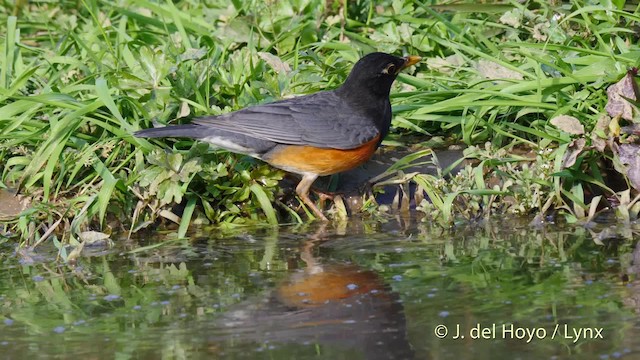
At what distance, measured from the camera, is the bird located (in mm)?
6688

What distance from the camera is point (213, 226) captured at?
22.0ft

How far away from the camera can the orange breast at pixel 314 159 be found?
6828 mm

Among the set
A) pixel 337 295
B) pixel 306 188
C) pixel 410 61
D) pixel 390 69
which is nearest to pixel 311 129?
pixel 306 188

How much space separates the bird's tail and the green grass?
0.39 ft

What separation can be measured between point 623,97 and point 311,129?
190 cm

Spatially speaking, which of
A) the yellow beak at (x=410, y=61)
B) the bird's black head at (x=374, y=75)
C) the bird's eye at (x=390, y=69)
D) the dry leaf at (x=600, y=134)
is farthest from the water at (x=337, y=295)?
the yellow beak at (x=410, y=61)

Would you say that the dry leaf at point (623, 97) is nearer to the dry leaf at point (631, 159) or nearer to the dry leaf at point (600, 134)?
the dry leaf at point (600, 134)

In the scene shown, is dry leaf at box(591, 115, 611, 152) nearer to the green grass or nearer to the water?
the green grass

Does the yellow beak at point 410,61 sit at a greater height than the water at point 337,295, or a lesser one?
greater

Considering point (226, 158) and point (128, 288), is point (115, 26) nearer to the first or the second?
point (226, 158)

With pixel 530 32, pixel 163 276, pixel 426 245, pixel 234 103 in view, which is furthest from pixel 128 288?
pixel 530 32

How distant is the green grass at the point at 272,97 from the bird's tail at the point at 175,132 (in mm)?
119

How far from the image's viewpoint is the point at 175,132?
21.6ft

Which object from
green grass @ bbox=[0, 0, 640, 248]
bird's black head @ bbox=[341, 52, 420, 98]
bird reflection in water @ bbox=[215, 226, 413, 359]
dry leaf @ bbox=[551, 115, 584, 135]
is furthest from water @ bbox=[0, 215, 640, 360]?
bird's black head @ bbox=[341, 52, 420, 98]
